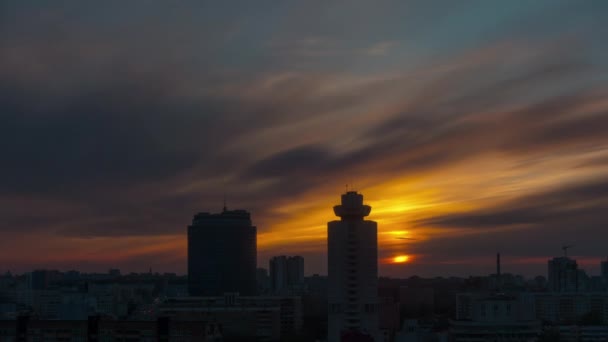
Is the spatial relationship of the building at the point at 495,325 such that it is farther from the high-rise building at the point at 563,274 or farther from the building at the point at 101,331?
the high-rise building at the point at 563,274

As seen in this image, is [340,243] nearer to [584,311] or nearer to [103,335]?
[103,335]

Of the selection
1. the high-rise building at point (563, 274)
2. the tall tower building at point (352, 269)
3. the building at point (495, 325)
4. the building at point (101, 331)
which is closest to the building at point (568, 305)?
the high-rise building at point (563, 274)

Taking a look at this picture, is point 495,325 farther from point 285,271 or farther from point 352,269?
point 285,271

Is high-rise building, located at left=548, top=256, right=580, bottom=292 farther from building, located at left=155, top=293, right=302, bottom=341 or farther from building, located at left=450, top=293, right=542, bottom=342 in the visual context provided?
building, located at left=450, top=293, right=542, bottom=342

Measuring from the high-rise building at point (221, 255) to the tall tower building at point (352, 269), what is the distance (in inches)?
2212

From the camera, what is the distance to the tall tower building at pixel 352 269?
79.2m

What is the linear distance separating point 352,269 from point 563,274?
235ft

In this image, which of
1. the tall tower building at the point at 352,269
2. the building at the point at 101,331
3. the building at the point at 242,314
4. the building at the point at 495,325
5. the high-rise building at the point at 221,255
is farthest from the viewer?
the high-rise building at the point at 221,255

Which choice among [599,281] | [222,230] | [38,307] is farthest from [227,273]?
[599,281]

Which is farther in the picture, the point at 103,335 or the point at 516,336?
the point at 516,336

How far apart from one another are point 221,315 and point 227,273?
5273 cm

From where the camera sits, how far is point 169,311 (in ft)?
282

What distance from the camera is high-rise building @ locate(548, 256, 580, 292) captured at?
140m

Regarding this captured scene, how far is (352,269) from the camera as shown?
81125 millimetres
